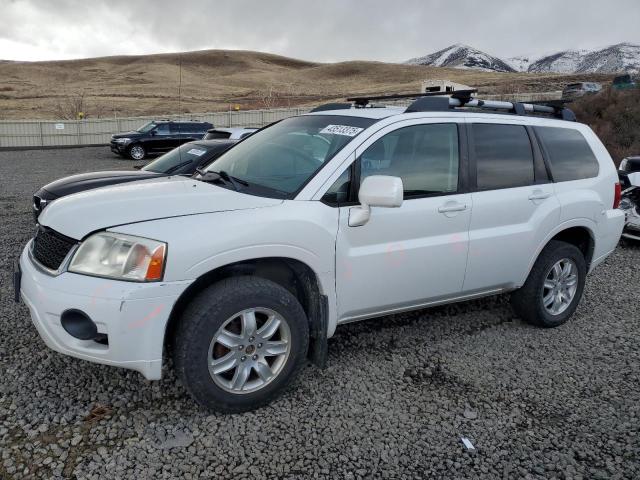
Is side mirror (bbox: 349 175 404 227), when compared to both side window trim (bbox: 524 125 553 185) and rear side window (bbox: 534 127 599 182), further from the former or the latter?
rear side window (bbox: 534 127 599 182)

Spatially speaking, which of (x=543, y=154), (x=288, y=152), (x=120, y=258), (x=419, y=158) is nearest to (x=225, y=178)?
(x=288, y=152)

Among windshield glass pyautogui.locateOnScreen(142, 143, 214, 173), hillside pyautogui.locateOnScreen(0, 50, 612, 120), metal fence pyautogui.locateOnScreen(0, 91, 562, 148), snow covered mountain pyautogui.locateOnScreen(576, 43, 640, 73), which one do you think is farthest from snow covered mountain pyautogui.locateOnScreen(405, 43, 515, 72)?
windshield glass pyautogui.locateOnScreen(142, 143, 214, 173)

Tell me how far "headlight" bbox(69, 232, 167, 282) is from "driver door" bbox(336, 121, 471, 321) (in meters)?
1.07

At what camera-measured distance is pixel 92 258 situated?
8.91 feet

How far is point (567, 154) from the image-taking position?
14.4ft

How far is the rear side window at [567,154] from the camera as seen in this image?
427 centimetres

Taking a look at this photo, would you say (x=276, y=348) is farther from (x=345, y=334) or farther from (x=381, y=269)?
(x=345, y=334)

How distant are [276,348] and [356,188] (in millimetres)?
1076

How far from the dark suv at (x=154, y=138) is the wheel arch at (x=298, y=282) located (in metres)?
18.9

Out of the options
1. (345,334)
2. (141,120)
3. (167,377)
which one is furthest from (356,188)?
→ (141,120)

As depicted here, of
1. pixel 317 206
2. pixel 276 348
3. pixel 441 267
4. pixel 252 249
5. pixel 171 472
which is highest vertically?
pixel 317 206

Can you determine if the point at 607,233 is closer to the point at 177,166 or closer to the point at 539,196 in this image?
the point at 539,196

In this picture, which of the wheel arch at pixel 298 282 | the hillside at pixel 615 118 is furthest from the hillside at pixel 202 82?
the wheel arch at pixel 298 282

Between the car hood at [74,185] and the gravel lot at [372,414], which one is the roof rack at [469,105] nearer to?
the gravel lot at [372,414]
